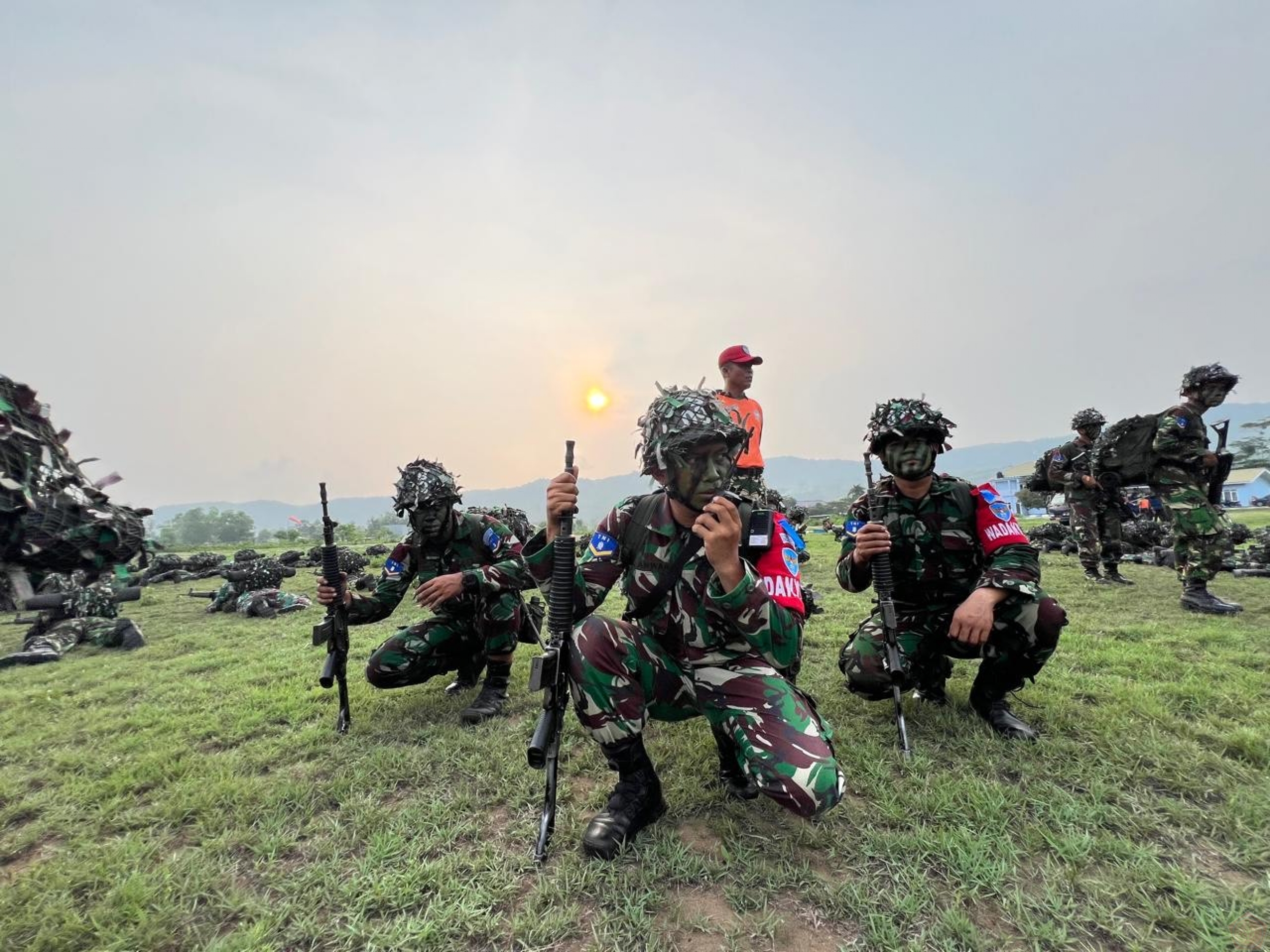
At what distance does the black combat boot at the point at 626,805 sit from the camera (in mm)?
2875

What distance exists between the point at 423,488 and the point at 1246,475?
76.9 metres

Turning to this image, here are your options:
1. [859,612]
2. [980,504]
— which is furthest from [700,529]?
[859,612]

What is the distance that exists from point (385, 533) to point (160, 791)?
153 feet

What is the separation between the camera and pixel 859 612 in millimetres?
8203

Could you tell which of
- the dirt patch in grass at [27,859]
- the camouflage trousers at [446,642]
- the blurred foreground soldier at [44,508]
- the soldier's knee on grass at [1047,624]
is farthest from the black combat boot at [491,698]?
the blurred foreground soldier at [44,508]

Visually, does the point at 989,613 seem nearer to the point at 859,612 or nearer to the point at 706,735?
the point at 706,735

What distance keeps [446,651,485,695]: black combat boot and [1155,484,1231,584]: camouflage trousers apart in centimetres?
964

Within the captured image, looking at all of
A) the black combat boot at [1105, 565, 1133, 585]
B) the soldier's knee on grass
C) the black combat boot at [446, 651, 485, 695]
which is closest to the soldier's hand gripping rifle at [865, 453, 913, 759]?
the soldier's knee on grass

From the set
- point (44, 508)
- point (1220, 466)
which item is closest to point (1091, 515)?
point (1220, 466)

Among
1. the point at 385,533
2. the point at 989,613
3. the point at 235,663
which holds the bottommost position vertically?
the point at 385,533

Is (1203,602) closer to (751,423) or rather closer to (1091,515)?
(1091,515)

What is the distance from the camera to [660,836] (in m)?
3.04

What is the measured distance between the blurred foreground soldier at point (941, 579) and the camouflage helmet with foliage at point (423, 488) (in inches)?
148

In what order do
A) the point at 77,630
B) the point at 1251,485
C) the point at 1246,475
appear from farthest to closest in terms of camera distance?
1. the point at 1246,475
2. the point at 1251,485
3. the point at 77,630
